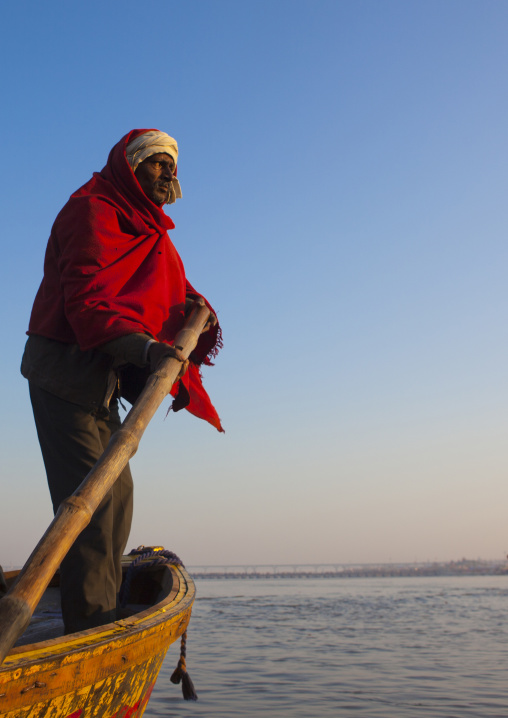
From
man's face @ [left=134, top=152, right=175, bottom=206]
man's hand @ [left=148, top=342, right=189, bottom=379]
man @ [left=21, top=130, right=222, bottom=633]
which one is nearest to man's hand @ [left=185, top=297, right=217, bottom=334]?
man @ [left=21, top=130, right=222, bottom=633]

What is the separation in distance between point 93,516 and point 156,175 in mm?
1650

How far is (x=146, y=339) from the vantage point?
2.47 m

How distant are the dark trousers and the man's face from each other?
112 centimetres

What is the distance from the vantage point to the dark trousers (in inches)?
95.7

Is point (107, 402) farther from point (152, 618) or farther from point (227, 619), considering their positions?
point (227, 619)

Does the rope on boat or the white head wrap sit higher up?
the white head wrap

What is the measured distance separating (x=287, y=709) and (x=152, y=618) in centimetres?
513

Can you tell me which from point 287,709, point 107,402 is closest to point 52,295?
point 107,402

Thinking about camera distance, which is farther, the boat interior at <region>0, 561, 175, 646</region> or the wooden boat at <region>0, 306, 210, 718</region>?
the boat interior at <region>0, 561, 175, 646</region>

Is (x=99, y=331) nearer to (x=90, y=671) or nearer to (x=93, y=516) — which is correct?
(x=93, y=516)

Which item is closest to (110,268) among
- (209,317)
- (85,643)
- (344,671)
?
(209,317)

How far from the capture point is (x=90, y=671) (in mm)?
1801

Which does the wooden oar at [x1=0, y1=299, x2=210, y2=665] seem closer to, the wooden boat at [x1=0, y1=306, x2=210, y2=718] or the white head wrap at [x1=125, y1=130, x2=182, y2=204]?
the wooden boat at [x1=0, y1=306, x2=210, y2=718]

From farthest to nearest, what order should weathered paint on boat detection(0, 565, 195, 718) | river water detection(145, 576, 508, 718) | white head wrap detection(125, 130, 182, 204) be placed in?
river water detection(145, 576, 508, 718) → white head wrap detection(125, 130, 182, 204) → weathered paint on boat detection(0, 565, 195, 718)
